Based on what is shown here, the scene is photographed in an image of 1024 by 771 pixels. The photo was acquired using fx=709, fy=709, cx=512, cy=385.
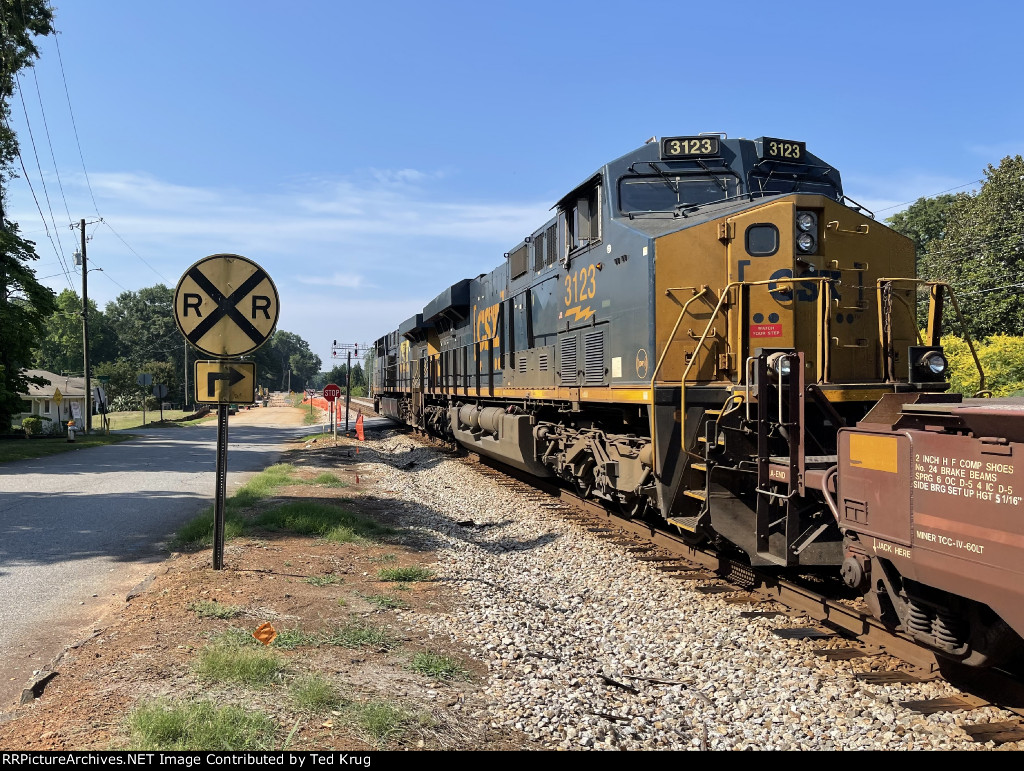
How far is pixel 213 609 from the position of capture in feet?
17.5

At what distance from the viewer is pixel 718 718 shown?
4.16 m

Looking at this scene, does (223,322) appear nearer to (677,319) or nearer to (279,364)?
(677,319)

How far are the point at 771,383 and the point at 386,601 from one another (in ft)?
12.0

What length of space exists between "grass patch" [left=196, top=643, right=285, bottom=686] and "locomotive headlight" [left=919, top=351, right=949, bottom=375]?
18.0ft

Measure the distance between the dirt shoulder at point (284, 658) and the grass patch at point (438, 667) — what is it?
0.07 feet

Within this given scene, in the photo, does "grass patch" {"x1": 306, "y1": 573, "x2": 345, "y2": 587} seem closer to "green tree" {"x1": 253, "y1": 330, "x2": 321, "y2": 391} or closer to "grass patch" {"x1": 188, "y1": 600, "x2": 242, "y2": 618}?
"grass patch" {"x1": 188, "y1": 600, "x2": 242, "y2": 618}

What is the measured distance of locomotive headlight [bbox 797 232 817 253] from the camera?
6.56 m

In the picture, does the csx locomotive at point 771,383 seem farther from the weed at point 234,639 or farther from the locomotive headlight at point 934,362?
the weed at point 234,639

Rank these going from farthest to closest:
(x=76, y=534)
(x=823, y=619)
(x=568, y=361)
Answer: (x=568, y=361)
(x=76, y=534)
(x=823, y=619)

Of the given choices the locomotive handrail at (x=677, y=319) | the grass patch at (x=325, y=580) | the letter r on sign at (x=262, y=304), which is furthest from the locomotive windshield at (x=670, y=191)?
the grass patch at (x=325, y=580)

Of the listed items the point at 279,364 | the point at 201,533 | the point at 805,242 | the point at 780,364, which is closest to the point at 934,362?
the point at 780,364

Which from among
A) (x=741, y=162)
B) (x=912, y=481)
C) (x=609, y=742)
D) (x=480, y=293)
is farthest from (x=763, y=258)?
(x=480, y=293)

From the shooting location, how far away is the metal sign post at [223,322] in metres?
6.50
